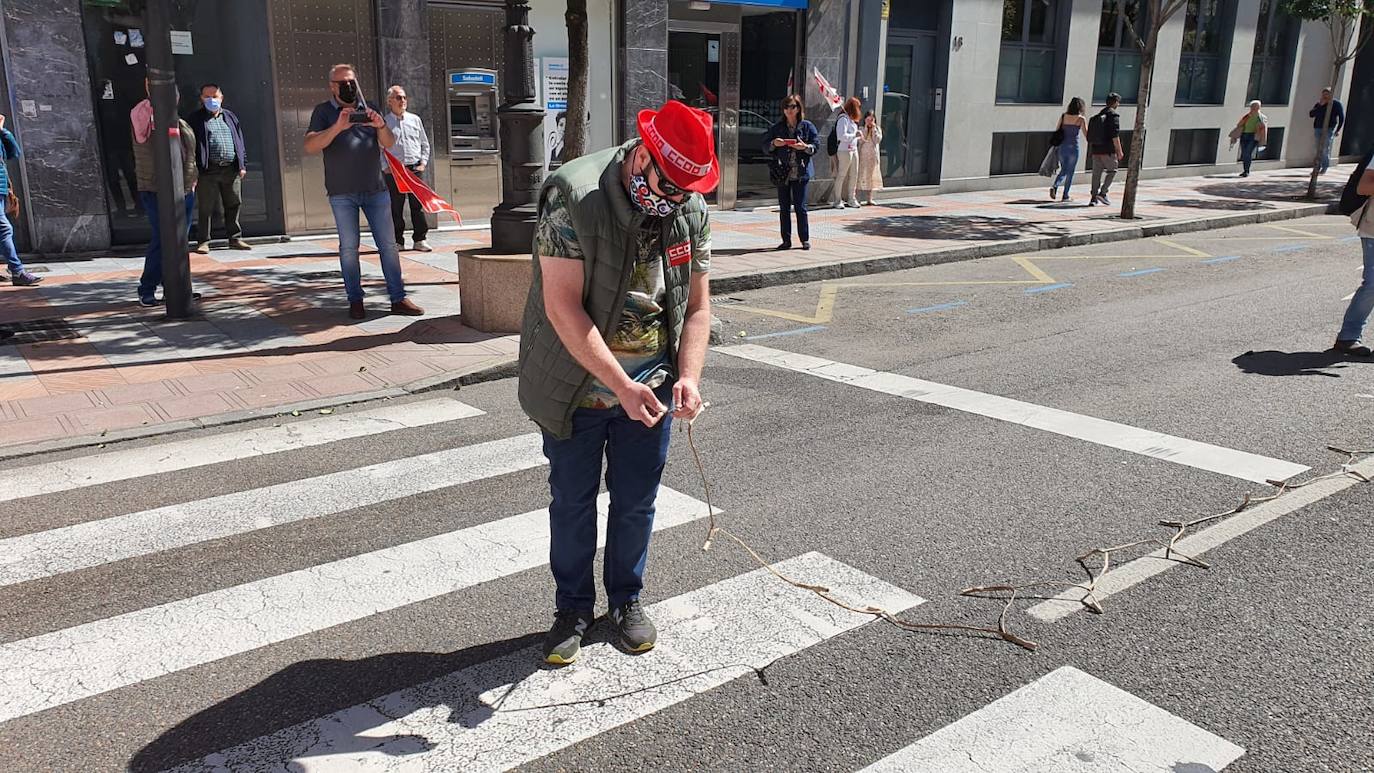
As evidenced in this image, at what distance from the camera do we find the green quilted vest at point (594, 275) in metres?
3.35

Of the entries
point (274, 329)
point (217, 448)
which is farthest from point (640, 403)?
point (274, 329)

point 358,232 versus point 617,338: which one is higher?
point 617,338

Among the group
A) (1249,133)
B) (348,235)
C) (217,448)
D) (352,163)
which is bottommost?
(217,448)

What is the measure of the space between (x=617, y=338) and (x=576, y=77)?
662 centimetres

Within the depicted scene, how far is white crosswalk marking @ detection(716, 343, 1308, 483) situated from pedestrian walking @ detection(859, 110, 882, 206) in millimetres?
10322

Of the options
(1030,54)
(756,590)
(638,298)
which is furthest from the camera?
(1030,54)

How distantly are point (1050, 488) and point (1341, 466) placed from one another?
1.68 metres

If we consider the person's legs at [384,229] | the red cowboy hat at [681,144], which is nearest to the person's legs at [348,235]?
the person's legs at [384,229]

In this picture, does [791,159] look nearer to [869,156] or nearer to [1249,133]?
[869,156]

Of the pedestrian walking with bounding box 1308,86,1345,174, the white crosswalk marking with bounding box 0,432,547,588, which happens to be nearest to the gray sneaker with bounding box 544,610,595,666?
the white crosswalk marking with bounding box 0,432,547,588

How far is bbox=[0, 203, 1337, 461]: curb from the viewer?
6.45m

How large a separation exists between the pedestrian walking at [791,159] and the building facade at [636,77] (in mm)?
3435

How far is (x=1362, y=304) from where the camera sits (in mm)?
8188

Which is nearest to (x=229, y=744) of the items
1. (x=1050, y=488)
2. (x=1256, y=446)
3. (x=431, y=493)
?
(x=431, y=493)
